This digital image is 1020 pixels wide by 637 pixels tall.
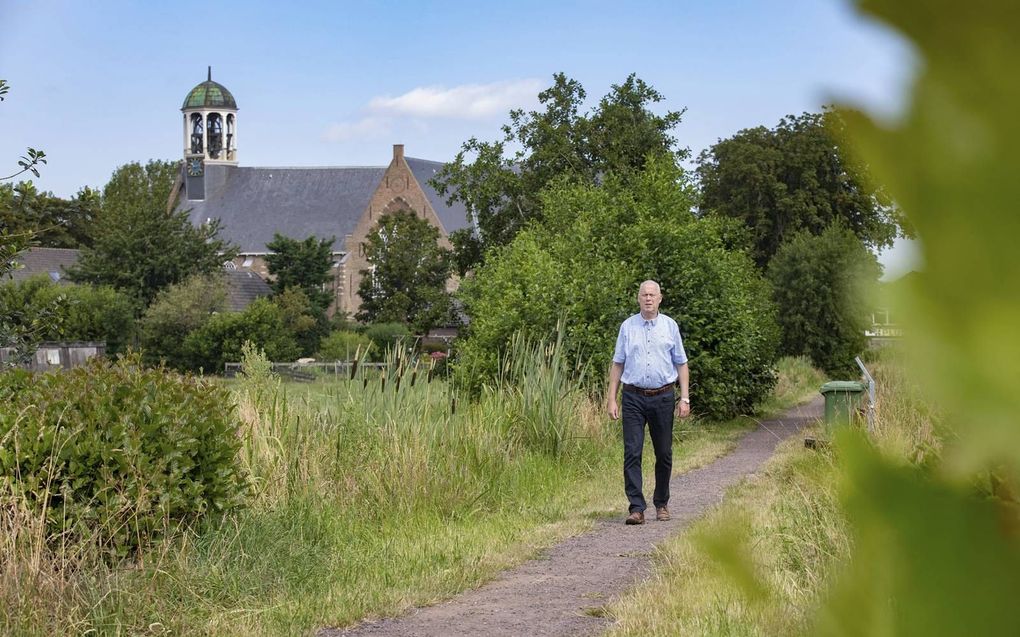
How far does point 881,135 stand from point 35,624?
5.75 metres

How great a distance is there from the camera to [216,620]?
5.99 metres

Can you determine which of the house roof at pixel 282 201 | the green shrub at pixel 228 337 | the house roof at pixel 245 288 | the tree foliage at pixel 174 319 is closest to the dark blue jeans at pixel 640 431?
the green shrub at pixel 228 337

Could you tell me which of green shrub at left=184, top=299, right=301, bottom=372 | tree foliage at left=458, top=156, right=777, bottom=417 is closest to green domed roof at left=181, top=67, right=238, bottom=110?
green shrub at left=184, top=299, right=301, bottom=372

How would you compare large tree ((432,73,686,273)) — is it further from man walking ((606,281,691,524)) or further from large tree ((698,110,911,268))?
man walking ((606,281,691,524))

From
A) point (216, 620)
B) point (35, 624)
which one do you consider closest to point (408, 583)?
point (216, 620)

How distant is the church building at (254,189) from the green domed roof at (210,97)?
80 mm

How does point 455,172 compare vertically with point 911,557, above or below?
above

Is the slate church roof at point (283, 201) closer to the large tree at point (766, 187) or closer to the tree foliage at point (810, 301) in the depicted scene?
the large tree at point (766, 187)

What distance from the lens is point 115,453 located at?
6.82m

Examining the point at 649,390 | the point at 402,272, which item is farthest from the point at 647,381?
the point at 402,272

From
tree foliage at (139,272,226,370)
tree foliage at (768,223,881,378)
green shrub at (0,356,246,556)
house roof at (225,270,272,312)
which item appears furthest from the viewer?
house roof at (225,270,272,312)

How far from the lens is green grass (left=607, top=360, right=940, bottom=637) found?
1.87 feet

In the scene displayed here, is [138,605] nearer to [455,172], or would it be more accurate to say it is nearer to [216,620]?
[216,620]

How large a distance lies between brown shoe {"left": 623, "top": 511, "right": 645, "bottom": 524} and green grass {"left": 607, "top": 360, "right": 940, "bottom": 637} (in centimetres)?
87
